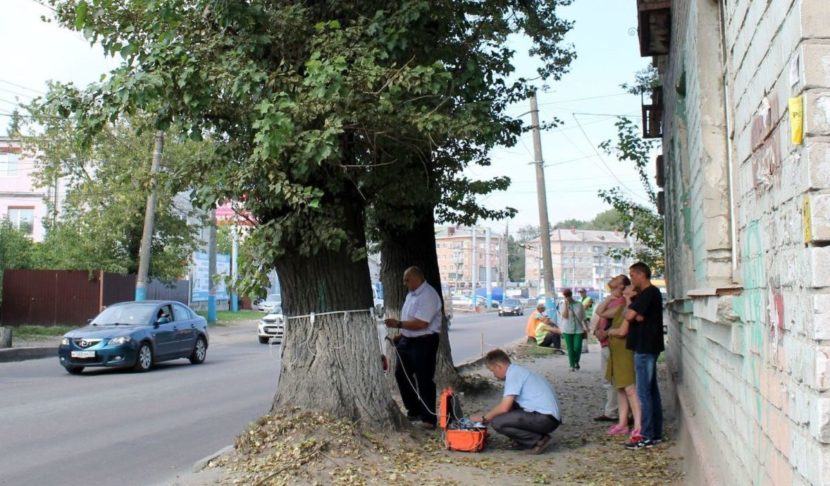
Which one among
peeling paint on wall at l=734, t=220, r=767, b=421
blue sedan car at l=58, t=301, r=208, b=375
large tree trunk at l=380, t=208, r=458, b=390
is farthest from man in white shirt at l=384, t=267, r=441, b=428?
blue sedan car at l=58, t=301, r=208, b=375

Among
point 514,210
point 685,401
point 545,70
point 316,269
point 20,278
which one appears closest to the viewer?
point 316,269

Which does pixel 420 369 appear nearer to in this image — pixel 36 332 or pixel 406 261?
pixel 406 261

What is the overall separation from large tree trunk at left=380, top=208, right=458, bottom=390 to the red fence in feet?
69.8

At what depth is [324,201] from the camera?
8.03 m

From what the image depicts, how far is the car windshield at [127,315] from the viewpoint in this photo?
55.3 feet

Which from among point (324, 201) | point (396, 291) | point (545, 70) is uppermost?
point (545, 70)

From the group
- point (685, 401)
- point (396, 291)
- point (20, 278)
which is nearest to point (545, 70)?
point (396, 291)

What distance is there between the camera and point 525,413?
7961 mm

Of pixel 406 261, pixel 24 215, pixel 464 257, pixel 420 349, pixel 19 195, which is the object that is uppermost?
pixel 464 257

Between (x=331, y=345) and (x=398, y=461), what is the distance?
1255mm

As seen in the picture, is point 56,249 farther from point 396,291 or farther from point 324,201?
point 324,201

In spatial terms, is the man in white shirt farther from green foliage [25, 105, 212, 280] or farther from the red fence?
the red fence

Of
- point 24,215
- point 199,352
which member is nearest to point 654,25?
point 199,352

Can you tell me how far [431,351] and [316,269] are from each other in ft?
5.49
